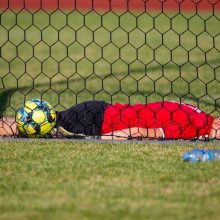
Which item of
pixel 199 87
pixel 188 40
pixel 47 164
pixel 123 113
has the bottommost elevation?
pixel 47 164

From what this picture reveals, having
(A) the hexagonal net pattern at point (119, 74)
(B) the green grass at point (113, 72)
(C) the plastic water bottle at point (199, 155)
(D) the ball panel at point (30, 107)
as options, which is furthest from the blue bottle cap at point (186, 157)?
(B) the green grass at point (113, 72)

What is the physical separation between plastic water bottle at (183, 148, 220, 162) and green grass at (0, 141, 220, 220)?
43mm

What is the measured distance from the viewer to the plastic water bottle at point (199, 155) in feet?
9.89

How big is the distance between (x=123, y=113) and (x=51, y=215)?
1798 millimetres

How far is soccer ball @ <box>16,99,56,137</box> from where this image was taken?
3775 millimetres

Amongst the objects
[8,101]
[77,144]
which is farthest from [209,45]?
[77,144]

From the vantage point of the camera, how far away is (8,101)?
4973mm

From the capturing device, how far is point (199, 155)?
3.03m

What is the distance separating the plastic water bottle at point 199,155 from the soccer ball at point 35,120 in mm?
1047

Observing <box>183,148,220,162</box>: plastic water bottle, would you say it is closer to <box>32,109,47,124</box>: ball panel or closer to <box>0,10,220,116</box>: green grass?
<box>32,109,47,124</box>: ball panel

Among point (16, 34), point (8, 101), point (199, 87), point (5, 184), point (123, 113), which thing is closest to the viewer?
point (5, 184)

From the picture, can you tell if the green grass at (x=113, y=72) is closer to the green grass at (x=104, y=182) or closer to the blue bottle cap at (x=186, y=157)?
the green grass at (x=104, y=182)

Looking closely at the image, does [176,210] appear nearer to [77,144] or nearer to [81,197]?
[81,197]

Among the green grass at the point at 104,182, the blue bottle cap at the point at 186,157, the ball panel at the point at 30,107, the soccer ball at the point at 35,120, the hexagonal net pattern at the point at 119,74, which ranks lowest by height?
the green grass at the point at 104,182
